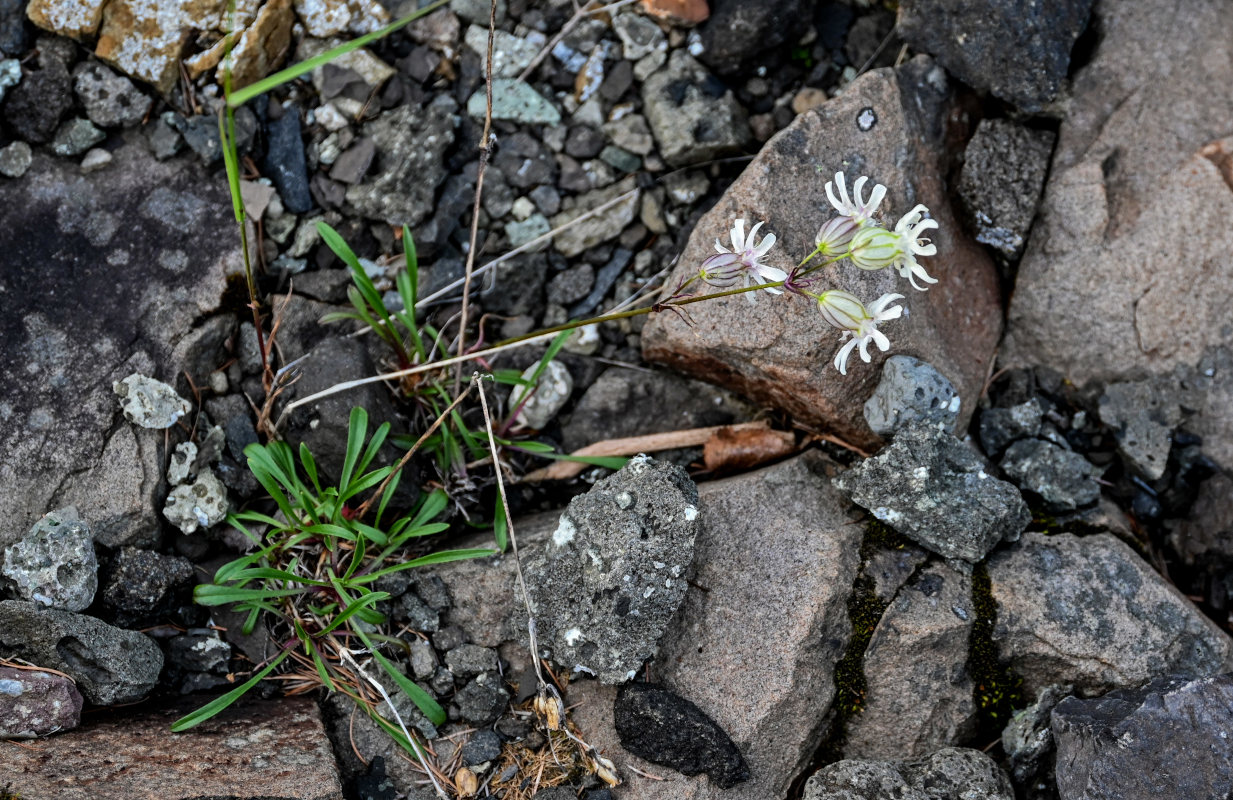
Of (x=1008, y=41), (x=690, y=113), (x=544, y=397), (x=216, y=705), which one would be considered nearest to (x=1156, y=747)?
(x=544, y=397)

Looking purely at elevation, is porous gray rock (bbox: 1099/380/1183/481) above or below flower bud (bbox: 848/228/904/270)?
below

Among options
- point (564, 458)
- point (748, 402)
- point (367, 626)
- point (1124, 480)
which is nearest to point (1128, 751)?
point (1124, 480)

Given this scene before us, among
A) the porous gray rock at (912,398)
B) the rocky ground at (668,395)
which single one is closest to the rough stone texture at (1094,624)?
the rocky ground at (668,395)

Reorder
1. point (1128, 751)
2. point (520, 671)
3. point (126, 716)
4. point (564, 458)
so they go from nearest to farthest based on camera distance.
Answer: point (1128, 751)
point (126, 716)
point (520, 671)
point (564, 458)

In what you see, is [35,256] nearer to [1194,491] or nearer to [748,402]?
[748,402]

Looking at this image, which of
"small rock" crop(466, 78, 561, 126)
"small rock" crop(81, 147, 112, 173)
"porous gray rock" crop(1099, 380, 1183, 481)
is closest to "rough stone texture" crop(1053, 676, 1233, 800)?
"porous gray rock" crop(1099, 380, 1183, 481)

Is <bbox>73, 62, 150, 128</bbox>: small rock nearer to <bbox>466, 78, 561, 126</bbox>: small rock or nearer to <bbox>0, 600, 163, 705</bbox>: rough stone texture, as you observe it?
<bbox>466, 78, 561, 126</bbox>: small rock
